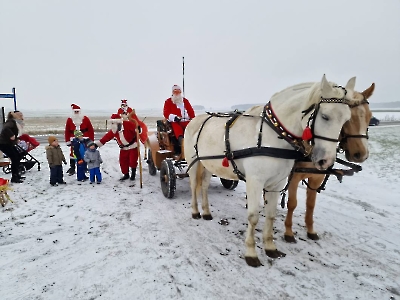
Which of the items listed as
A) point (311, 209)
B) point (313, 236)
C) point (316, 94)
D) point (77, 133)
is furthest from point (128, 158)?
point (316, 94)

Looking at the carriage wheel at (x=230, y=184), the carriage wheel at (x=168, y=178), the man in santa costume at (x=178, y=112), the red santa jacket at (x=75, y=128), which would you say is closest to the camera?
the carriage wheel at (x=168, y=178)

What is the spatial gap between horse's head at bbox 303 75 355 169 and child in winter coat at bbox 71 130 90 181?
6533mm

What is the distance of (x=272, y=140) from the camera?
10.2ft

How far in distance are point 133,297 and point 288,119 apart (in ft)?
8.60

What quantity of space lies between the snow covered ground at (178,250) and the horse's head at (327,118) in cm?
157

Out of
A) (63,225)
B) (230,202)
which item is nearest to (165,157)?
(230,202)

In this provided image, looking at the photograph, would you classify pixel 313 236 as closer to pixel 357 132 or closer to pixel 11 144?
pixel 357 132

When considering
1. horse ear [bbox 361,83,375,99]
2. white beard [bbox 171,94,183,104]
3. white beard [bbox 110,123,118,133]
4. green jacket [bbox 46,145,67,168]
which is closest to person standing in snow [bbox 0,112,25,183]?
green jacket [bbox 46,145,67,168]

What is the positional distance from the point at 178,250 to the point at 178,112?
3.90 metres

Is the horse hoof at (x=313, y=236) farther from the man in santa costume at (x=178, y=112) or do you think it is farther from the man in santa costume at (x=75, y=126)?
the man in santa costume at (x=75, y=126)

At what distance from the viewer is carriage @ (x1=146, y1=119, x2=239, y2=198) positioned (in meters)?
5.78

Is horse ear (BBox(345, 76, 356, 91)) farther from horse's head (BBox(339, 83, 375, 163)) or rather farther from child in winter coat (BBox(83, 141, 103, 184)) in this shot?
child in winter coat (BBox(83, 141, 103, 184))

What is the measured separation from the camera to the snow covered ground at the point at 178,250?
285 cm

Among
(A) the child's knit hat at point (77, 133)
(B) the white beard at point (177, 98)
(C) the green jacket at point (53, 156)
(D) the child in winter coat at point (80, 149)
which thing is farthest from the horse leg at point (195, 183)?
(A) the child's knit hat at point (77, 133)
